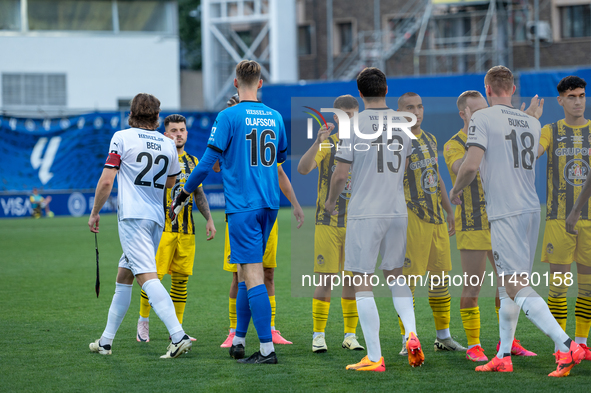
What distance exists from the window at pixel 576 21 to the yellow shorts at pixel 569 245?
2506 centimetres

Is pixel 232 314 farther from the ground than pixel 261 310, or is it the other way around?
→ pixel 261 310

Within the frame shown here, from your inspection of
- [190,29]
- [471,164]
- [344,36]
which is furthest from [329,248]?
[190,29]

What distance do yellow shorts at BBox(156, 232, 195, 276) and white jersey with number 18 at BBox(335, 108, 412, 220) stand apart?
73.3 inches

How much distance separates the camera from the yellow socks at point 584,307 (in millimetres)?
5035

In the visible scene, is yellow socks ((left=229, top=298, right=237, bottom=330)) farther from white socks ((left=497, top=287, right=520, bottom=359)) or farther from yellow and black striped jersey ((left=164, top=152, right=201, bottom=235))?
white socks ((left=497, top=287, right=520, bottom=359))

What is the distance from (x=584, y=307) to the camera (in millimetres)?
5051

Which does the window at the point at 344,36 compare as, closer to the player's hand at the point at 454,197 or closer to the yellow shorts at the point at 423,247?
the yellow shorts at the point at 423,247

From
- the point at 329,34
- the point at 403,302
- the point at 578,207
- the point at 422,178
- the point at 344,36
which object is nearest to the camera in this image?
the point at 403,302

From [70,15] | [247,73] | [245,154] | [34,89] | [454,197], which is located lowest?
[454,197]

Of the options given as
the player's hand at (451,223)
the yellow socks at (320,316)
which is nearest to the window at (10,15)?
the yellow socks at (320,316)

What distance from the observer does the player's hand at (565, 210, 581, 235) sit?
4855 millimetres

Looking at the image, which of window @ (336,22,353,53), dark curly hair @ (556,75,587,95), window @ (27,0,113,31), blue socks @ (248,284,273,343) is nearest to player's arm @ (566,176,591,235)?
dark curly hair @ (556,75,587,95)

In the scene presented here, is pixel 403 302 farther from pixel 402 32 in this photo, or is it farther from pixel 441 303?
pixel 402 32

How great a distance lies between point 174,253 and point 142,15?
25661 mm
